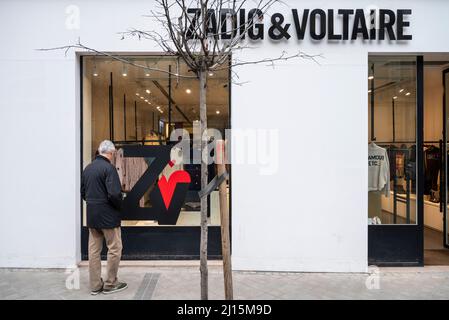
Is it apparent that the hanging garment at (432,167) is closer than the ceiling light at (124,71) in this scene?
No

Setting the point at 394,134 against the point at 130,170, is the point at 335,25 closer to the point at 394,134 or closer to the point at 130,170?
the point at 394,134

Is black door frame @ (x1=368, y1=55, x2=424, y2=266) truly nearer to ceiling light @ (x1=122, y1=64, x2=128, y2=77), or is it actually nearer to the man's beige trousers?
the man's beige trousers

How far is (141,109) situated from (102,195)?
201cm

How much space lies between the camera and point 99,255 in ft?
15.2

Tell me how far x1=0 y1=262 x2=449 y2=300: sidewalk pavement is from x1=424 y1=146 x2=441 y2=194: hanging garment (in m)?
3.07

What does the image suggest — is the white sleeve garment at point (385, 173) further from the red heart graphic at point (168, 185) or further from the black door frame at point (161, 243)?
the red heart graphic at point (168, 185)

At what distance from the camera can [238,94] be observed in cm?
551

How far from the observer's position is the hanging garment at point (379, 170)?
236 inches

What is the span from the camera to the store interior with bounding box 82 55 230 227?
5898 mm

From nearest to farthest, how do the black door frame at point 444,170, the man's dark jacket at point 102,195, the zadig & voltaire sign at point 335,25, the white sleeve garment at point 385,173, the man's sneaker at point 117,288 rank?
the man's dark jacket at point 102,195 < the man's sneaker at point 117,288 < the zadig & voltaire sign at point 335,25 < the white sleeve garment at point 385,173 < the black door frame at point 444,170

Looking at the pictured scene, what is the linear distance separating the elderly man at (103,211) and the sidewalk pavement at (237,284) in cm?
23

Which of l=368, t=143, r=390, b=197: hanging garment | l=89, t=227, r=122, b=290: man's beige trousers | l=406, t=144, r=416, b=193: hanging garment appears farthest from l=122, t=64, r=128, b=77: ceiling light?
l=406, t=144, r=416, b=193: hanging garment

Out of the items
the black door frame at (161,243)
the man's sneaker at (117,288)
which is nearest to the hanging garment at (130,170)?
the black door frame at (161,243)

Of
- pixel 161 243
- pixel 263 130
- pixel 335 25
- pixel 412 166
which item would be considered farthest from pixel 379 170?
pixel 161 243
